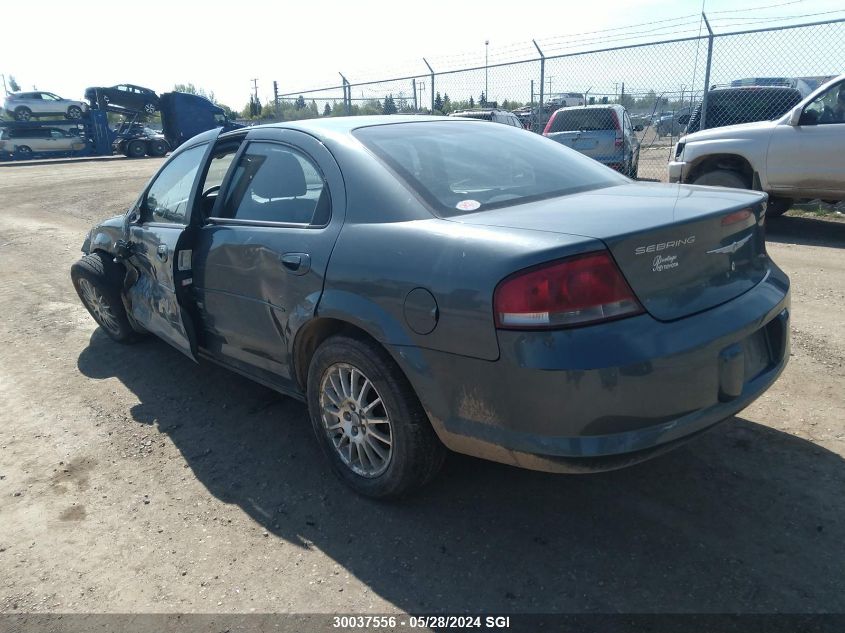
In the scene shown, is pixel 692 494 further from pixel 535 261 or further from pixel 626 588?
pixel 535 261

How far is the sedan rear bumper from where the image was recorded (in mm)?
2252

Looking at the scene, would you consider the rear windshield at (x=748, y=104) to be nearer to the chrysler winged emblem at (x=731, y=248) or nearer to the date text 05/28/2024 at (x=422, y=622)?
the chrysler winged emblem at (x=731, y=248)

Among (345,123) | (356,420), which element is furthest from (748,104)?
(356,420)

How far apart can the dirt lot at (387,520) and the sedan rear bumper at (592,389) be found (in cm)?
49

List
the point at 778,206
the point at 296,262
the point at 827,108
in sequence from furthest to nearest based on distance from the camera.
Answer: the point at 778,206 → the point at 827,108 → the point at 296,262

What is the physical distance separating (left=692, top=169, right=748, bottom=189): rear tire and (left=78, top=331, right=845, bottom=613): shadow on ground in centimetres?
589

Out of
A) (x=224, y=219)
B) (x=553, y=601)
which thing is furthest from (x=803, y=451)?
(x=224, y=219)

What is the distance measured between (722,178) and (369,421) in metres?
7.36

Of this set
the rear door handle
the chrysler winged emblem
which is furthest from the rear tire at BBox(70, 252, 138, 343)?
the chrysler winged emblem

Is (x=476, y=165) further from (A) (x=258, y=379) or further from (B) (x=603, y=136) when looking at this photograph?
(B) (x=603, y=136)

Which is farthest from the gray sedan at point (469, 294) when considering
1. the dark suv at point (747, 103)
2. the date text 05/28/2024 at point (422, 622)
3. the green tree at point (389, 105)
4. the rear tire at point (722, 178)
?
the green tree at point (389, 105)

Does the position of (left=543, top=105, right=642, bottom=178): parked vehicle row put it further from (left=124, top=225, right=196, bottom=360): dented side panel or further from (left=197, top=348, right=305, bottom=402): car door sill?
(left=197, top=348, right=305, bottom=402): car door sill

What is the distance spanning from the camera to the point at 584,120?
12.9m

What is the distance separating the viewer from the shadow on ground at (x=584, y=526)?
2.42 m
